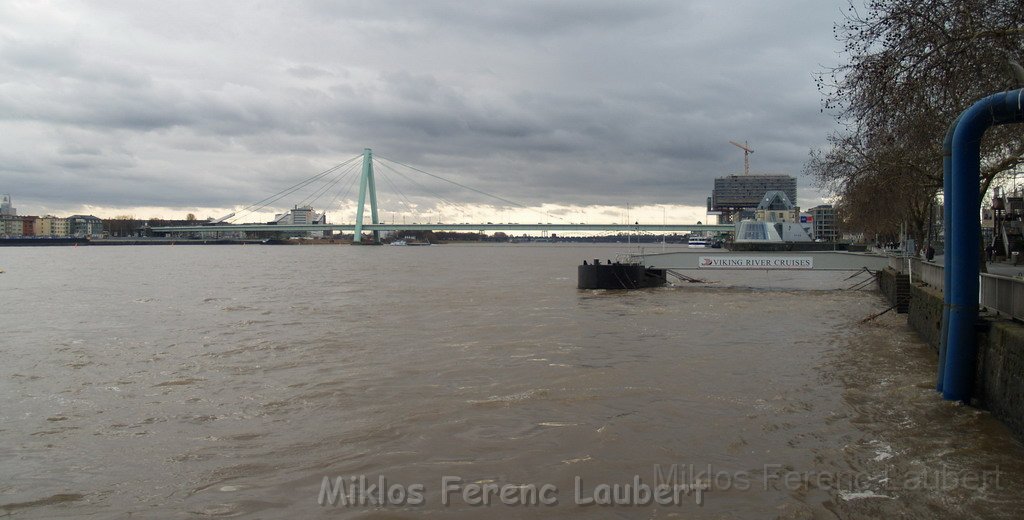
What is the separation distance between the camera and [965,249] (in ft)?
31.3

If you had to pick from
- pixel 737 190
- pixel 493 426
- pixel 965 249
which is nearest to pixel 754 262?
pixel 965 249

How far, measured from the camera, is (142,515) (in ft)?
20.4

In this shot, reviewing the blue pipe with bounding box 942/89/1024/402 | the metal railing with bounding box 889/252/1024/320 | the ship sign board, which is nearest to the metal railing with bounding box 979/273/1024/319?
the metal railing with bounding box 889/252/1024/320

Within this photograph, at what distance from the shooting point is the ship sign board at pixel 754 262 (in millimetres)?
33094

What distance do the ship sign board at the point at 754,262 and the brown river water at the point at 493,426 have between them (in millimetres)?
14059

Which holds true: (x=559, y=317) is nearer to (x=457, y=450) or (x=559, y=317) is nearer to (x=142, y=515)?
(x=457, y=450)

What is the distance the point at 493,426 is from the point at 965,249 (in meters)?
6.93

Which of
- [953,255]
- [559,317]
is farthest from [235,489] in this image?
[559,317]

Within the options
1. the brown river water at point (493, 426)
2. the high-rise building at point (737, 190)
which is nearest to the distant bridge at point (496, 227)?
the high-rise building at point (737, 190)

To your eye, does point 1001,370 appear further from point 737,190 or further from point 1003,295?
point 737,190

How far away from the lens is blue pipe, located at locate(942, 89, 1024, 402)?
9.30 meters

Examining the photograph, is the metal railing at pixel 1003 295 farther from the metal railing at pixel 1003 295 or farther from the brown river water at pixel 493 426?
the brown river water at pixel 493 426

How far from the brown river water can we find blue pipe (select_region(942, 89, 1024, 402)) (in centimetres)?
59

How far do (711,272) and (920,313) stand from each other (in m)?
31.7
